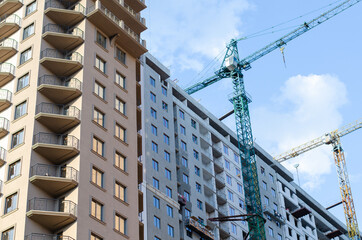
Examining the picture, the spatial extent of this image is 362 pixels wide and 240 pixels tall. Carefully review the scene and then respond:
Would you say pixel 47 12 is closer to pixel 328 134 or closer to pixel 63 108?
pixel 63 108

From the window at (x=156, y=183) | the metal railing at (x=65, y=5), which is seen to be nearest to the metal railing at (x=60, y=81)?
the metal railing at (x=65, y=5)

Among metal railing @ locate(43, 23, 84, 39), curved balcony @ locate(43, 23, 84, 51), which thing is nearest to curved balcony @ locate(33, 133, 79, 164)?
curved balcony @ locate(43, 23, 84, 51)

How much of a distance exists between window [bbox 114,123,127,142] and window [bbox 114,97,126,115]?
2.15 metres

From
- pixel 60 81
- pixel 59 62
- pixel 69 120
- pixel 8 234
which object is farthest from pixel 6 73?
pixel 8 234

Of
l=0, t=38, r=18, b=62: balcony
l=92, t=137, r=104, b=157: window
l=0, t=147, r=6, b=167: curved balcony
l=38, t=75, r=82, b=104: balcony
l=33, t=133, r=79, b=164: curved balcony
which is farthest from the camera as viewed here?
l=0, t=38, r=18, b=62: balcony

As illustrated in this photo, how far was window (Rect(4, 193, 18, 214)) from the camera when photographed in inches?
2387

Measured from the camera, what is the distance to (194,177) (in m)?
106

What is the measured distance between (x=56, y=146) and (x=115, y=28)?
19181 mm

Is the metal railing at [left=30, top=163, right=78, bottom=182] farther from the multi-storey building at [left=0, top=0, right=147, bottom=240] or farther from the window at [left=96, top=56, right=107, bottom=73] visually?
the window at [left=96, top=56, right=107, bottom=73]

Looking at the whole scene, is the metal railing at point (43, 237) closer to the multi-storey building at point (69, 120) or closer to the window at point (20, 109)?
the multi-storey building at point (69, 120)

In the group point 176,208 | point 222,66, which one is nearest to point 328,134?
point 222,66

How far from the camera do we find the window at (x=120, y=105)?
73200 millimetres

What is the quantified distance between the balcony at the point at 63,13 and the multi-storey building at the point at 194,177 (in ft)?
79.6

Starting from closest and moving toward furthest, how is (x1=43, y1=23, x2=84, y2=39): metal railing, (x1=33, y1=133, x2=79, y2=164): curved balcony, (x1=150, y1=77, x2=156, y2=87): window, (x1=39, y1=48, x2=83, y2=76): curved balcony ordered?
(x1=33, y1=133, x2=79, y2=164): curved balcony
(x1=39, y1=48, x2=83, y2=76): curved balcony
(x1=43, y1=23, x2=84, y2=39): metal railing
(x1=150, y1=77, x2=156, y2=87): window
